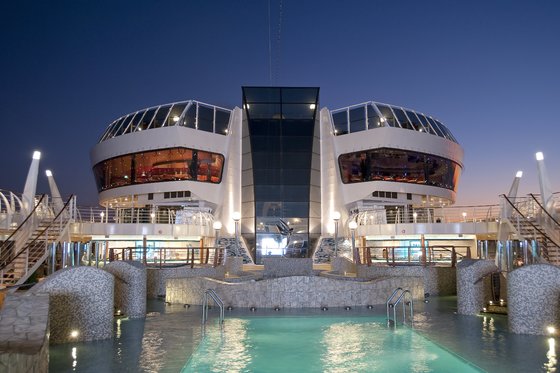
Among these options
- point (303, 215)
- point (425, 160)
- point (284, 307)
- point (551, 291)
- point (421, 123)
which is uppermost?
point (421, 123)

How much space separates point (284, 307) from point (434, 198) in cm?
2350

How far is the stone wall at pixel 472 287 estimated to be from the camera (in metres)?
11.3

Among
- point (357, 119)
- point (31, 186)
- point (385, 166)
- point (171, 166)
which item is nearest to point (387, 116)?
point (357, 119)

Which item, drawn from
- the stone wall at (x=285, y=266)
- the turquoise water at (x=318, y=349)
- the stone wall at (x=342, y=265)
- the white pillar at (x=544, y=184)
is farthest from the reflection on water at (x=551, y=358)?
the stone wall at (x=342, y=265)

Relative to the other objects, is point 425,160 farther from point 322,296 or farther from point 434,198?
point 322,296

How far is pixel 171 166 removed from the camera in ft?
102

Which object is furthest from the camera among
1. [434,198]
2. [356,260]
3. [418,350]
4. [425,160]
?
[434,198]

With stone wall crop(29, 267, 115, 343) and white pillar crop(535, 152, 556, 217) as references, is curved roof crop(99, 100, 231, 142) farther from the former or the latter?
stone wall crop(29, 267, 115, 343)

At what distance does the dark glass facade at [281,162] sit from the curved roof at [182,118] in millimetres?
2376

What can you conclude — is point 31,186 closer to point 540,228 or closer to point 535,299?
point 535,299

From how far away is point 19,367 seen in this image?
431 cm

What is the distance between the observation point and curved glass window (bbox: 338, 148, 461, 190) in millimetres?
31047

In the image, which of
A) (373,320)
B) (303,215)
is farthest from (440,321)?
(303,215)

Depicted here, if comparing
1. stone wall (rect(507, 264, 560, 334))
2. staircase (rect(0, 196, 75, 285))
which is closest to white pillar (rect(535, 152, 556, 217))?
stone wall (rect(507, 264, 560, 334))
